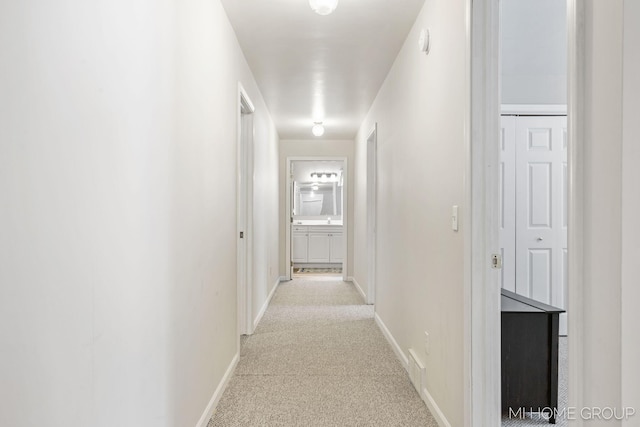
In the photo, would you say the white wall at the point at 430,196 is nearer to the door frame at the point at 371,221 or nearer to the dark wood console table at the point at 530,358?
the dark wood console table at the point at 530,358

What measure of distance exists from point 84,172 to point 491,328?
5.28 ft

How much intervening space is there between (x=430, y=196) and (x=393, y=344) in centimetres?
161

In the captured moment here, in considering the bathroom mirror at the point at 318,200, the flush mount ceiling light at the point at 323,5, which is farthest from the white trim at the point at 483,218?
the bathroom mirror at the point at 318,200

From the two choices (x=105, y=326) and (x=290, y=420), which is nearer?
(x=105, y=326)

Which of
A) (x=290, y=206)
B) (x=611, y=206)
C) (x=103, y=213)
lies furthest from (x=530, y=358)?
(x=290, y=206)

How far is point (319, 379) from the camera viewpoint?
2.98 m

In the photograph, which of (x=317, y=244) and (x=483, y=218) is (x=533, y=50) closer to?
(x=483, y=218)

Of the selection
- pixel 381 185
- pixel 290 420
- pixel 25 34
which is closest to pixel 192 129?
pixel 25 34

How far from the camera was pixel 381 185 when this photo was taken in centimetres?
440

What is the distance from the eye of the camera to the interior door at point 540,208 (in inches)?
152

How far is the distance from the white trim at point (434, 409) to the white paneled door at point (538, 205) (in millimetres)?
1660

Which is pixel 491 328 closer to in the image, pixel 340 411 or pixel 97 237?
pixel 340 411

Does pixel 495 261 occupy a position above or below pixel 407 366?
above

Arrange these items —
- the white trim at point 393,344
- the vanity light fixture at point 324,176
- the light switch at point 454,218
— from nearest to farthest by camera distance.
Answer: the light switch at point 454,218 → the white trim at point 393,344 → the vanity light fixture at point 324,176
